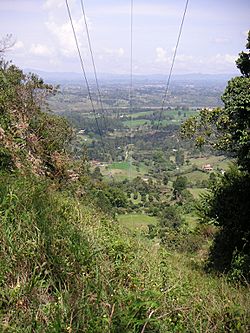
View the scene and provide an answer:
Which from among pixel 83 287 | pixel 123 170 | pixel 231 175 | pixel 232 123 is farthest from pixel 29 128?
pixel 123 170

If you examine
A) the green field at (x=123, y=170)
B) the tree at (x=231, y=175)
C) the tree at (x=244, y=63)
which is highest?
the tree at (x=244, y=63)

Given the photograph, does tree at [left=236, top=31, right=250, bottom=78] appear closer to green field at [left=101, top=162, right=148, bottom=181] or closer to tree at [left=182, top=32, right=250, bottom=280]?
tree at [left=182, top=32, right=250, bottom=280]

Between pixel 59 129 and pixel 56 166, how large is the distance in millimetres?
2681

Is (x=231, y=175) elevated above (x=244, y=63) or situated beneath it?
situated beneath

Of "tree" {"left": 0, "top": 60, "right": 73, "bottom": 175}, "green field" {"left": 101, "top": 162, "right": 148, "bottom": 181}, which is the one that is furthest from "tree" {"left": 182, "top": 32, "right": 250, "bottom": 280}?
"green field" {"left": 101, "top": 162, "right": 148, "bottom": 181}

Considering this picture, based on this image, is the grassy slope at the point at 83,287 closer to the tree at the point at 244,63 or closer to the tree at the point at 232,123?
the tree at the point at 232,123

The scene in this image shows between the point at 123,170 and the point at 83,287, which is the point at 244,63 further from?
the point at 123,170

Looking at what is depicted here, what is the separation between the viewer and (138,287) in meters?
2.75

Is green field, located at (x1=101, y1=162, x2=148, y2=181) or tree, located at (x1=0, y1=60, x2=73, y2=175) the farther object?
green field, located at (x1=101, y1=162, x2=148, y2=181)

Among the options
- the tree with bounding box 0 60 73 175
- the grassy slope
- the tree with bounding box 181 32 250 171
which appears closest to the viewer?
the grassy slope

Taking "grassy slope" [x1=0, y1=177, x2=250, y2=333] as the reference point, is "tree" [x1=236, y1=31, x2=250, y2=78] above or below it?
above

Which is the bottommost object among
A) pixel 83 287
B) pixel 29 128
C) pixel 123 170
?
pixel 123 170

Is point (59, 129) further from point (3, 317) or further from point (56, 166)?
point (3, 317)

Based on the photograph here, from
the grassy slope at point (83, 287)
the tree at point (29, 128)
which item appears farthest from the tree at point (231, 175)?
the tree at point (29, 128)
